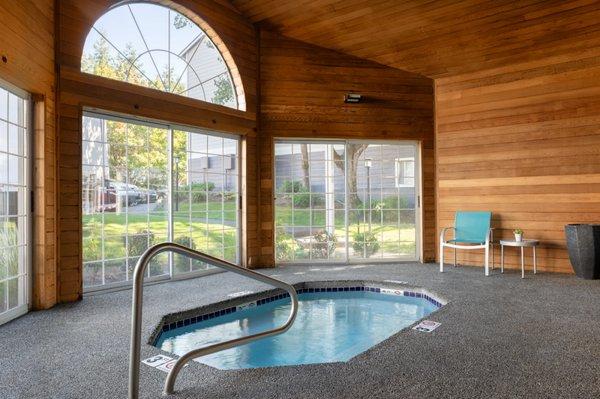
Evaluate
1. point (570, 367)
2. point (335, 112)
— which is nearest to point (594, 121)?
point (335, 112)

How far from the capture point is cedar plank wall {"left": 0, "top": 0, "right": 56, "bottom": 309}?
3.49 metres

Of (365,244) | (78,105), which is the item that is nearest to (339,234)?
(365,244)

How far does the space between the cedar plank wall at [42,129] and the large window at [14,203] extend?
8 centimetres

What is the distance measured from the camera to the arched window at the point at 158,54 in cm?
452

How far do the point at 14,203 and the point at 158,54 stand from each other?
2.39m

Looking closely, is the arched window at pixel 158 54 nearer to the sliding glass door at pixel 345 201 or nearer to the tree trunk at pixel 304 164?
the tree trunk at pixel 304 164

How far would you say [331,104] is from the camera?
6.28 m

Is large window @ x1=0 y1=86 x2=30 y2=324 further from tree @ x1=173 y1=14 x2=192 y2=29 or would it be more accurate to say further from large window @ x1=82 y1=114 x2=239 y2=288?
tree @ x1=173 y1=14 x2=192 y2=29

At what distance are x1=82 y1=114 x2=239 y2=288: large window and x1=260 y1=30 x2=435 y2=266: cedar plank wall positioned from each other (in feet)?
2.02

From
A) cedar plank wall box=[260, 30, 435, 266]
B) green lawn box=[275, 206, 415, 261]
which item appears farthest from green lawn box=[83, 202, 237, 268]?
green lawn box=[275, 206, 415, 261]

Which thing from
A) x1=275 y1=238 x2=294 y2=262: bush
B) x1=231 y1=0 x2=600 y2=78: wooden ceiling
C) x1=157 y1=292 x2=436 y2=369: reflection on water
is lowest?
x1=157 y1=292 x2=436 y2=369: reflection on water

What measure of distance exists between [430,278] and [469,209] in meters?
1.54

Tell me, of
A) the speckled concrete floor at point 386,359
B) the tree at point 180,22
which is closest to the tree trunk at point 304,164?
the tree at point 180,22

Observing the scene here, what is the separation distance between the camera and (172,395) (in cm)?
207
